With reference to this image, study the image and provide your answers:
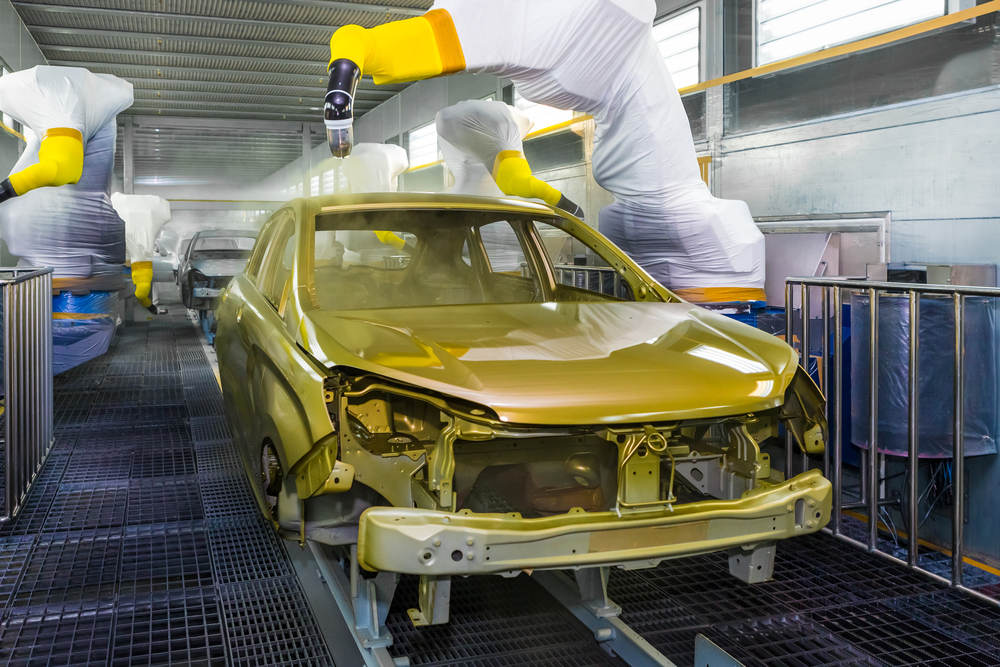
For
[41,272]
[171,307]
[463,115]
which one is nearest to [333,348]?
[41,272]

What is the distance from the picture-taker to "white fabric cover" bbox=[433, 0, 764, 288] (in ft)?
13.0

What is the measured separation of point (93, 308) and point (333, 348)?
245 inches

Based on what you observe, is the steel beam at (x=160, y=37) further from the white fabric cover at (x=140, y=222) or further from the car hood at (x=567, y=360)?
the car hood at (x=567, y=360)

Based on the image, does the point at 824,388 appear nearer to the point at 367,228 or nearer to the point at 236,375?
the point at 367,228

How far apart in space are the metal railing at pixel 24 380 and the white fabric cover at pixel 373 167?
16.8 ft

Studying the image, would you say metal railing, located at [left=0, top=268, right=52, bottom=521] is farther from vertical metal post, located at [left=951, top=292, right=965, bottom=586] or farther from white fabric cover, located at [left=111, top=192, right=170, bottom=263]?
white fabric cover, located at [left=111, top=192, right=170, bottom=263]

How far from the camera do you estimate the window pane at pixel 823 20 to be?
4.45m

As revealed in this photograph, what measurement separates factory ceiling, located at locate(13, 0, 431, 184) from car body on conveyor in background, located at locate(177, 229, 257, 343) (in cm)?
299

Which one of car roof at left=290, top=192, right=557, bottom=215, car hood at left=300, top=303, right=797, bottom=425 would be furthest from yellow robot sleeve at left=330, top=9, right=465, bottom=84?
car hood at left=300, top=303, right=797, bottom=425

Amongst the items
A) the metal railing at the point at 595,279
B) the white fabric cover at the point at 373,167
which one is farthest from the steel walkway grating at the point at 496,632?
the white fabric cover at the point at 373,167

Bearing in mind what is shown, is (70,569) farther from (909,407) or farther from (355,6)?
(355,6)

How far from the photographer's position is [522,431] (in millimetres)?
2055

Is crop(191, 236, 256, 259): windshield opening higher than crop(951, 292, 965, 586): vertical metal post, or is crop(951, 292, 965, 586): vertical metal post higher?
crop(191, 236, 256, 259): windshield opening

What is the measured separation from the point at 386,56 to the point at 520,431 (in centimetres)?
242
